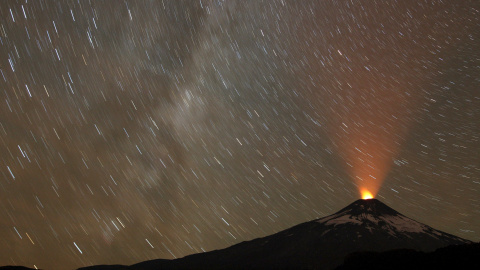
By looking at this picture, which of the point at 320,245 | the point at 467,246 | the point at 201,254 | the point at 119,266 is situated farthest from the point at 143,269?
the point at 467,246

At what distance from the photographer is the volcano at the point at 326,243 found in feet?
199

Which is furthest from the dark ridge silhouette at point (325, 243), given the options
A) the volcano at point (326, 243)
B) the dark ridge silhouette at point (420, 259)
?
the dark ridge silhouette at point (420, 259)

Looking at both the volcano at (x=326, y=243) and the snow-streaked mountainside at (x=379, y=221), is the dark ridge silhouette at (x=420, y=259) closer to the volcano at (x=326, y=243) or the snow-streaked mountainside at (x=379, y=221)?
the volcano at (x=326, y=243)

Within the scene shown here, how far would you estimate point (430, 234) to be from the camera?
70875mm

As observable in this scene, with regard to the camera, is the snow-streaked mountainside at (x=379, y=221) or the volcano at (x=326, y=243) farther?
the snow-streaked mountainside at (x=379, y=221)

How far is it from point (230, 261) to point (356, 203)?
120 ft

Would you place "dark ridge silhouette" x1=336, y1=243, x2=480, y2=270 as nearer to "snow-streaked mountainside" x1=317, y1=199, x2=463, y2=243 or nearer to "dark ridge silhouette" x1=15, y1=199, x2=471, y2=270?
"dark ridge silhouette" x1=15, y1=199, x2=471, y2=270

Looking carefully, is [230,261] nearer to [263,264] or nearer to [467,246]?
[263,264]

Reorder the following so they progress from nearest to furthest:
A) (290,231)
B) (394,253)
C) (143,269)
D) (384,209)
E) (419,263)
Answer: (419,263) → (394,253) → (143,269) → (290,231) → (384,209)

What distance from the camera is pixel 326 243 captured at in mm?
65812

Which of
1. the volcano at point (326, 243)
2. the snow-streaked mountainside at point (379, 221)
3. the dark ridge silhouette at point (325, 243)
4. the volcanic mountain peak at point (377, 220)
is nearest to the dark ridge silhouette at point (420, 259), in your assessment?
the dark ridge silhouette at point (325, 243)

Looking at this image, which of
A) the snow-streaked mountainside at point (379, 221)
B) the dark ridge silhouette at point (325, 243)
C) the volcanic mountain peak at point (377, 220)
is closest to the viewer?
the dark ridge silhouette at point (325, 243)

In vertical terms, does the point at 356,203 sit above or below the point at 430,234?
above

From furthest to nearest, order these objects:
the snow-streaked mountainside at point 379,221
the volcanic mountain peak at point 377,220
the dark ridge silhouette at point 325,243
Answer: the volcanic mountain peak at point 377,220 → the snow-streaked mountainside at point 379,221 → the dark ridge silhouette at point 325,243
